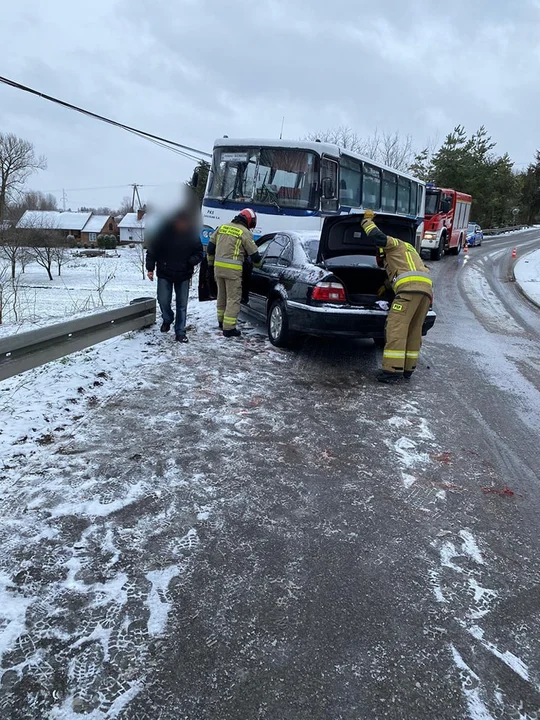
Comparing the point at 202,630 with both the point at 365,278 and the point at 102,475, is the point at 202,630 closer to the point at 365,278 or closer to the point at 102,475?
the point at 102,475

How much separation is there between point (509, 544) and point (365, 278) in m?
4.40

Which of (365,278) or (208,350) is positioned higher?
(365,278)

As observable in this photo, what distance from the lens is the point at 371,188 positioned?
1385 centimetres

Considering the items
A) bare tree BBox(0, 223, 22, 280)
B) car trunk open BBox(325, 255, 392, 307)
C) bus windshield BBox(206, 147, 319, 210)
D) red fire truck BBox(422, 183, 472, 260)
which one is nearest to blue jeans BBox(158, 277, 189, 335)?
car trunk open BBox(325, 255, 392, 307)

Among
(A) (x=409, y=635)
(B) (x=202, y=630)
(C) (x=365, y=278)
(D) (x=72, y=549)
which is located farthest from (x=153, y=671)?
(C) (x=365, y=278)

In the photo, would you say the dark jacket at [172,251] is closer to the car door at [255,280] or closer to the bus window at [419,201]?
the car door at [255,280]

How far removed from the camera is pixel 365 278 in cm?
680

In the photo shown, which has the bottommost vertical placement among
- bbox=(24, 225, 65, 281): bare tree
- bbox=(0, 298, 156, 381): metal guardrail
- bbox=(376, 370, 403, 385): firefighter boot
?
bbox=(24, 225, 65, 281): bare tree

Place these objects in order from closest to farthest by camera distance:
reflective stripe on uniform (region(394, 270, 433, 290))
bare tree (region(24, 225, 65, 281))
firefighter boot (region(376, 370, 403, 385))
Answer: reflective stripe on uniform (region(394, 270, 433, 290)), firefighter boot (region(376, 370, 403, 385)), bare tree (region(24, 225, 65, 281))

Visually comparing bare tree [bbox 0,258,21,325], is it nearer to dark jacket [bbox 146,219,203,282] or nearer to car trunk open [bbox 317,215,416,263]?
dark jacket [bbox 146,219,203,282]

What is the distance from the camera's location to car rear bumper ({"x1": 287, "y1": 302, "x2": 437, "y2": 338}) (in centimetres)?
609

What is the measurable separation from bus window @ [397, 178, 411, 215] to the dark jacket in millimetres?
11566

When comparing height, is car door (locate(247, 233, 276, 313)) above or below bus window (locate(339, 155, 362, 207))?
below

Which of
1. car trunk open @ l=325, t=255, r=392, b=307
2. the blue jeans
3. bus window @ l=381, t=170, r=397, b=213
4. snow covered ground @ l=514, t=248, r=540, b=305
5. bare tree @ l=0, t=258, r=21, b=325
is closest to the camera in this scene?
car trunk open @ l=325, t=255, r=392, b=307
